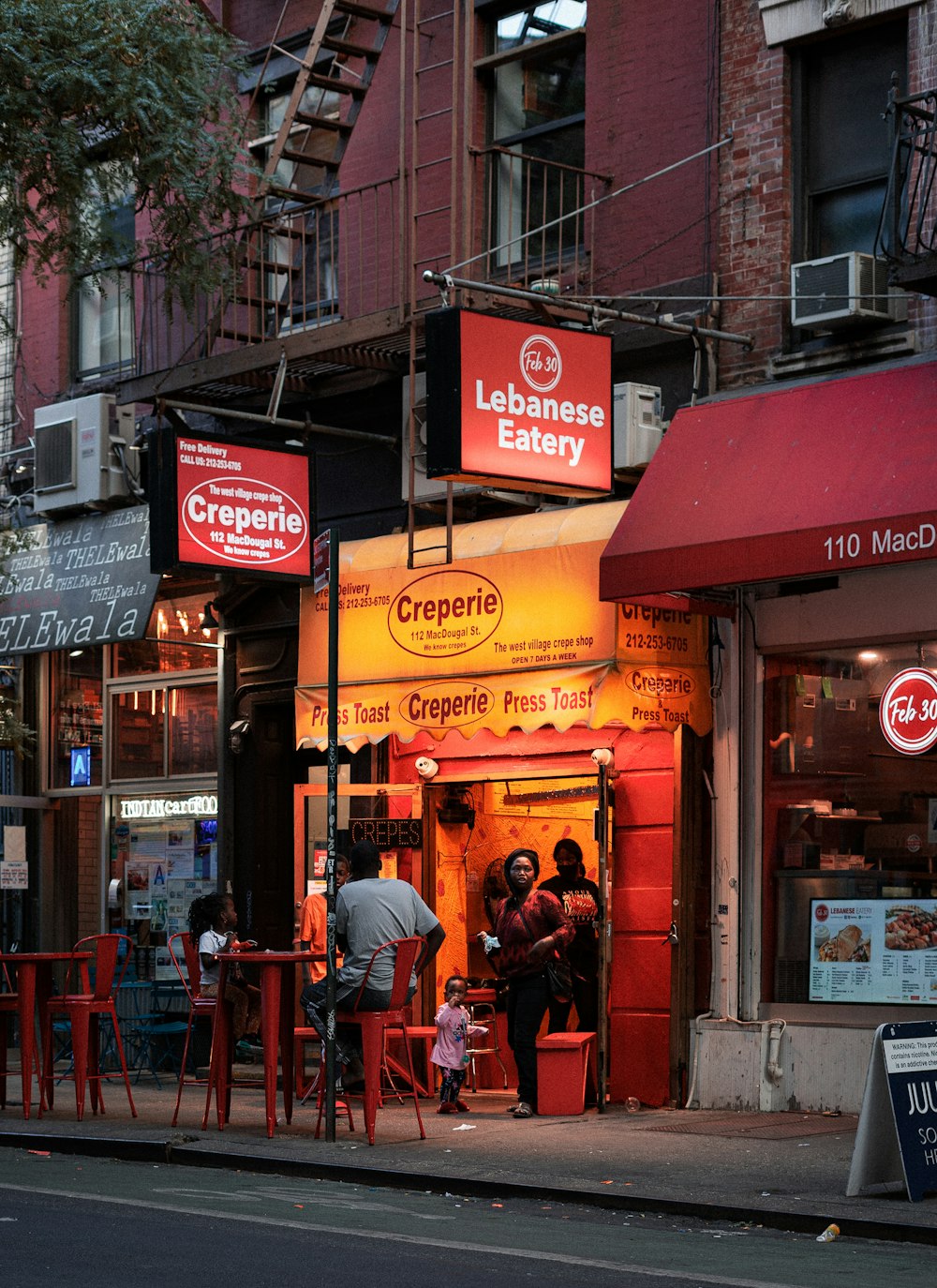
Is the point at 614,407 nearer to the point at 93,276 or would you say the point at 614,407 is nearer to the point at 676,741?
the point at 676,741

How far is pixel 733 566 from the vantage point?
1237cm

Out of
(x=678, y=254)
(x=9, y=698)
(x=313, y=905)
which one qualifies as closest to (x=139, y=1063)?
(x=313, y=905)

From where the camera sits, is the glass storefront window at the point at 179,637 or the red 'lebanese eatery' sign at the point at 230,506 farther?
the glass storefront window at the point at 179,637

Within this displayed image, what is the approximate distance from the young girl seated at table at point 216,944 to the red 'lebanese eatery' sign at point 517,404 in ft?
12.4

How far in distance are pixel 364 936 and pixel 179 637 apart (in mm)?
7239

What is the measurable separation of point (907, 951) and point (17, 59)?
9251mm

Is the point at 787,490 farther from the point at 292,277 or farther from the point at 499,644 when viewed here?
the point at 292,277

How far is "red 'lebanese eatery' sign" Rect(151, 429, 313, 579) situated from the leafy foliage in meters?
2.23

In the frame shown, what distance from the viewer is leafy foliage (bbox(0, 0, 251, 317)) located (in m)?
15.5

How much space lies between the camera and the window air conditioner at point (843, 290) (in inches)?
514

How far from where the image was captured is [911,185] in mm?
12891

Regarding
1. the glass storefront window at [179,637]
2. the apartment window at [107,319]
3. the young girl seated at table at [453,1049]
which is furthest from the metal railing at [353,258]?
the young girl seated at table at [453,1049]

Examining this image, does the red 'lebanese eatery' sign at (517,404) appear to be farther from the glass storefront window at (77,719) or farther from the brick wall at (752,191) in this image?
the glass storefront window at (77,719)

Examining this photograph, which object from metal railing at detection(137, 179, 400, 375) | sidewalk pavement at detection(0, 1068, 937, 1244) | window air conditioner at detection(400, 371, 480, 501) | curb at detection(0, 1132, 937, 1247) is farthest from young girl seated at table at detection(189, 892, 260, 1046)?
metal railing at detection(137, 179, 400, 375)
